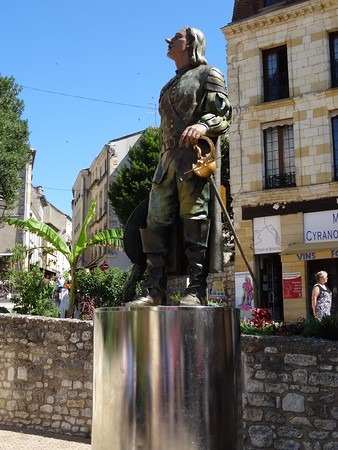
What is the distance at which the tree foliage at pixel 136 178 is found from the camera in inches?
1219

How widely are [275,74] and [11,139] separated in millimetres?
12261

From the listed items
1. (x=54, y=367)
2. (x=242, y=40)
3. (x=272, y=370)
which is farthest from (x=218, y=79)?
(x=242, y=40)

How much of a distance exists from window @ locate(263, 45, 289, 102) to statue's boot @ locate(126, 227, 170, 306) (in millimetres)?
18747

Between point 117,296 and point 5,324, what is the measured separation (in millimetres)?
7463

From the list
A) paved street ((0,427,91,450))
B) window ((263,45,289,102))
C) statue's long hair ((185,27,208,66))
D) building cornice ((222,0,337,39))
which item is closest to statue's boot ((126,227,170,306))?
statue's long hair ((185,27,208,66))

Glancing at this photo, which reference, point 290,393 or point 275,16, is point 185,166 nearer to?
point 290,393

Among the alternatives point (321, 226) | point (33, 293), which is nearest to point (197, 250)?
point (33, 293)

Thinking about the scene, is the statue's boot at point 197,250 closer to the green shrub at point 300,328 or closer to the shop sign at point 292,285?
the green shrub at point 300,328

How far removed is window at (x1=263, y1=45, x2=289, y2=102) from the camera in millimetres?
21828

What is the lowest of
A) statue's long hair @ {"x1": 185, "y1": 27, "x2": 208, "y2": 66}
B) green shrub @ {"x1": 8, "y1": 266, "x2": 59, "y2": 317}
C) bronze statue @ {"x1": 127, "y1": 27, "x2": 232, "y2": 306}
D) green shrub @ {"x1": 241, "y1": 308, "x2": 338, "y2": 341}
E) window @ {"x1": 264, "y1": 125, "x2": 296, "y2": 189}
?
green shrub @ {"x1": 241, "y1": 308, "x2": 338, "y2": 341}

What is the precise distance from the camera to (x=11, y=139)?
24.8m

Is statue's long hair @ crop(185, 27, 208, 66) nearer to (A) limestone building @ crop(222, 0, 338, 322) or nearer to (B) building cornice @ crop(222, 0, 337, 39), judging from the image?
(A) limestone building @ crop(222, 0, 338, 322)

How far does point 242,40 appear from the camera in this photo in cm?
2256

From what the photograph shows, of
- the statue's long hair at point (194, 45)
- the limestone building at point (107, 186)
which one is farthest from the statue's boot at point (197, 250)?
the limestone building at point (107, 186)
